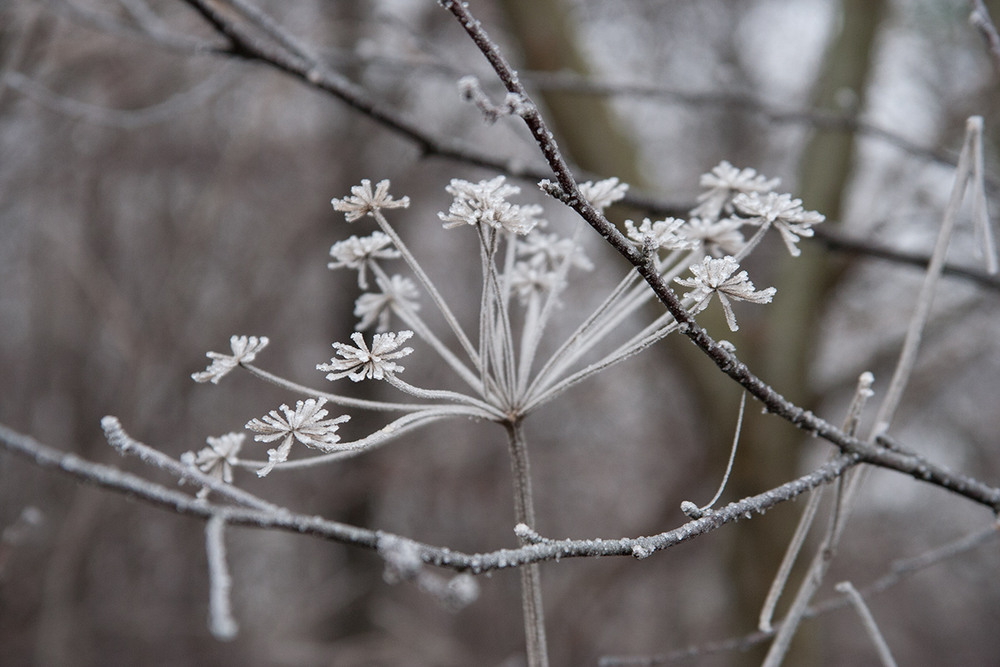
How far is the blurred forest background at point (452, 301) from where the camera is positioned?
8.11ft

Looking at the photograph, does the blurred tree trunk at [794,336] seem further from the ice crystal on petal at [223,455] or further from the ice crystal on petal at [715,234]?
the ice crystal on petal at [223,455]

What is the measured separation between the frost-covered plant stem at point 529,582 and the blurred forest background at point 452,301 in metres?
0.71

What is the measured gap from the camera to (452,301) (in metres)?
5.20

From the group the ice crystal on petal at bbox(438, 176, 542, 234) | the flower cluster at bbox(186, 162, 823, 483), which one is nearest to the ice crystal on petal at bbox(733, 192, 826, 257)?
the flower cluster at bbox(186, 162, 823, 483)

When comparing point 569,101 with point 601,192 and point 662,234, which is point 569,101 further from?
point 662,234

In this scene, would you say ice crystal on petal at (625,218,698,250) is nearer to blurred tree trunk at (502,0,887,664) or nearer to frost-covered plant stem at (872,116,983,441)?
frost-covered plant stem at (872,116,983,441)

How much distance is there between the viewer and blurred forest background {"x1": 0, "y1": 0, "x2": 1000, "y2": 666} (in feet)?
8.11

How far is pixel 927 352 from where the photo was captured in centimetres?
312

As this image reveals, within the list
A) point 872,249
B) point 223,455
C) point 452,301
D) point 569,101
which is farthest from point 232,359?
point 452,301

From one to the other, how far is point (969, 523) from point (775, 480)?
203 inches

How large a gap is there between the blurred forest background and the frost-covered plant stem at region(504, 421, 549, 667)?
0.71 meters

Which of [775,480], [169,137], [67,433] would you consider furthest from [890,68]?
[67,433]

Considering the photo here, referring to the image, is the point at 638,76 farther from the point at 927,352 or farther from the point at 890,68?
the point at 927,352

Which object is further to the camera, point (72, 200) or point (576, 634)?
point (576, 634)
